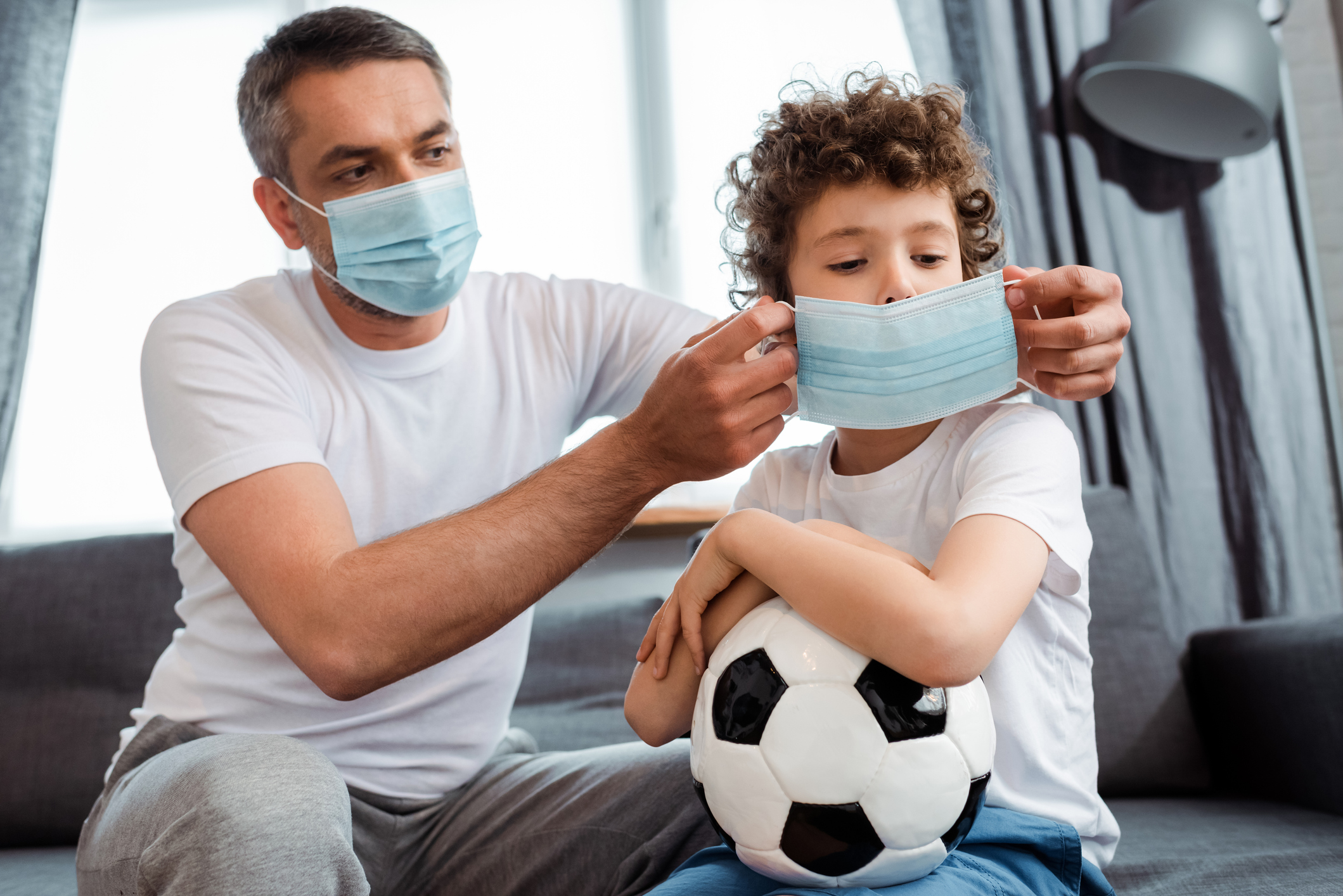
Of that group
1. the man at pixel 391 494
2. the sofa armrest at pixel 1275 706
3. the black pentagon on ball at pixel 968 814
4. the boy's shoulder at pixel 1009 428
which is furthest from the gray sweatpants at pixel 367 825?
the sofa armrest at pixel 1275 706

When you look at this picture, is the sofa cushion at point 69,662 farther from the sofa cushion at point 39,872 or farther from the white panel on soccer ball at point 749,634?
the white panel on soccer ball at point 749,634

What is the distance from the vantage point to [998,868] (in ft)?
2.90

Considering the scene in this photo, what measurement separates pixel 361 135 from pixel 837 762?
3.81 ft

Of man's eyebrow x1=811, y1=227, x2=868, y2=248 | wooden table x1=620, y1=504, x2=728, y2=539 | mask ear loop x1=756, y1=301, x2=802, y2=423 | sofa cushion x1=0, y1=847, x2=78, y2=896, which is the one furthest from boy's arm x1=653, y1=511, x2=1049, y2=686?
wooden table x1=620, y1=504, x2=728, y2=539

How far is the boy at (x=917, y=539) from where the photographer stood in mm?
826

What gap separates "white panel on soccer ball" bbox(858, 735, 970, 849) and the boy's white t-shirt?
20 centimetres

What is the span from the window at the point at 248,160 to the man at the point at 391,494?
3.80 ft

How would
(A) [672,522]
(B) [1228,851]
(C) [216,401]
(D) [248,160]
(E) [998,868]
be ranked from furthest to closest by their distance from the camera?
1. (D) [248,160]
2. (A) [672,522]
3. (B) [1228,851]
4. (C) [216,401]
5. (E) [998,868]

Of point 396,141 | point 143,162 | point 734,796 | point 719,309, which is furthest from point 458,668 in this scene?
point 143,162

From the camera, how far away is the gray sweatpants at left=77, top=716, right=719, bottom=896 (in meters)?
0.93

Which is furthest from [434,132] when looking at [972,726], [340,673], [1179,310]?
[1179,310]

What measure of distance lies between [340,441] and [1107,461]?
1909 mm

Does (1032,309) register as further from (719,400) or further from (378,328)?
(378,328)

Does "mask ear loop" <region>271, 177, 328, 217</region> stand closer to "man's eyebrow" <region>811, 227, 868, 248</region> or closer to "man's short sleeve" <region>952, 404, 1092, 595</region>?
"man's eyebrow" <region>811, 227, 868, 248</region>
